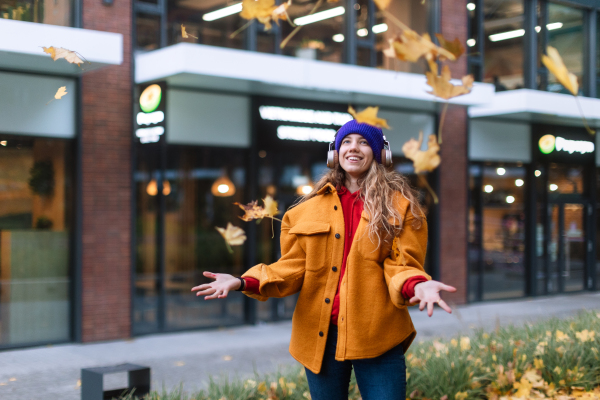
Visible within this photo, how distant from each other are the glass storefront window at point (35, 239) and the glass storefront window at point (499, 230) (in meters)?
8.24

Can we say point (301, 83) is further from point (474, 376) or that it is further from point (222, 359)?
point (474, 376)

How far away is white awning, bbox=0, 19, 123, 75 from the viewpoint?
26.6 feet

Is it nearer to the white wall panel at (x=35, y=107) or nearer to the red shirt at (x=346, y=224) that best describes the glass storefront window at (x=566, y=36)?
the white wall panel at (x=35, y=107)

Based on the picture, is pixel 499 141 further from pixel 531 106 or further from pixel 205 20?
pixel 205 20

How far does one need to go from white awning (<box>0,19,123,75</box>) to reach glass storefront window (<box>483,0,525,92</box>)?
331 inches

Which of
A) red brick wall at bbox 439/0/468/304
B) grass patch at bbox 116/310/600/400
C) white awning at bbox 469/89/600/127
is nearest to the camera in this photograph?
grass patch at bbox 116/310/600/400

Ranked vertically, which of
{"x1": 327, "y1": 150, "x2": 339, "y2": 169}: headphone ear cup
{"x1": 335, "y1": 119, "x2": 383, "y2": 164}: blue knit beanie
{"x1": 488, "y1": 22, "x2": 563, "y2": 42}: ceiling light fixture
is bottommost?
{"x1": 327, "y1": 150, "x2": 339, "y2": 169}: headphone ear cup

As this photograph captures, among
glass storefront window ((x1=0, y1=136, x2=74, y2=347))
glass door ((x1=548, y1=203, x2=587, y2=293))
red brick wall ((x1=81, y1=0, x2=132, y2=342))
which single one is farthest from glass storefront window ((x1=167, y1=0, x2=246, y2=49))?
glass door ((x1=548, y1=203, x2=587, y2=293))

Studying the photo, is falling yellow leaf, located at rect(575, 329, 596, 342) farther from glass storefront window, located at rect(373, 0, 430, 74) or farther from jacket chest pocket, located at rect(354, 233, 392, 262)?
glass storefront window, located at rect(373, 0, 430, 74)

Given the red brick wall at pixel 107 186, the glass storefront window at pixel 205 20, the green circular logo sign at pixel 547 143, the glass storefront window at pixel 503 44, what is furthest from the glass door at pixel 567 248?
the red brick wall at pixel 107 186

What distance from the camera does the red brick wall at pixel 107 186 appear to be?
31.8ft

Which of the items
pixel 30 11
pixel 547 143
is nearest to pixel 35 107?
pixel 30 11

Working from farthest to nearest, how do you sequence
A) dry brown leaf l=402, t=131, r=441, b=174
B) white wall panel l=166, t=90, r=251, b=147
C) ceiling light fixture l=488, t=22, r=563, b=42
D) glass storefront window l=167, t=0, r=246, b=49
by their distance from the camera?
1. ceiling light fixture l=488, t=22, r=563, b=42
2. white wall panel l=166, t=90, r=251, b=147
3. glass storefront window l=167, t=0, r=246, b=49
4. dry brown leaf l=402, t=131, r=441, b=174

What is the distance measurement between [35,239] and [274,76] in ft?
13.4
